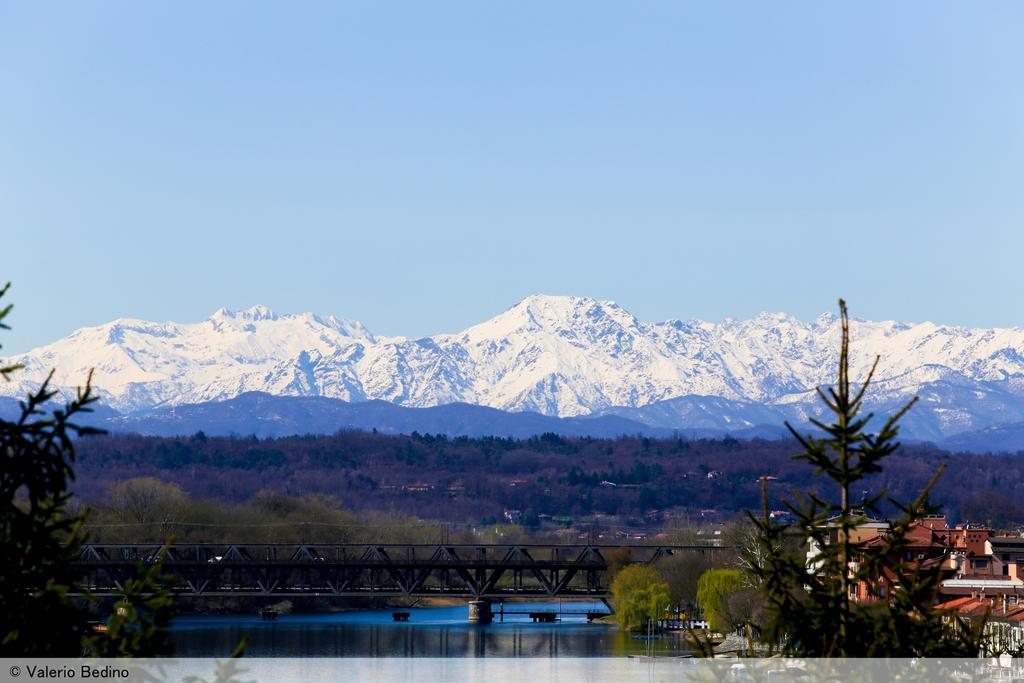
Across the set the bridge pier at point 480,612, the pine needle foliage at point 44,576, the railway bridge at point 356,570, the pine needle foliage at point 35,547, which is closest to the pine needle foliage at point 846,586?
the pine needle foliage at point 44,576

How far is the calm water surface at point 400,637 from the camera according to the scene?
360 feet

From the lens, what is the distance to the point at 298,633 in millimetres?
130375

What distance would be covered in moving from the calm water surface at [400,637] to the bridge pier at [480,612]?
127cm

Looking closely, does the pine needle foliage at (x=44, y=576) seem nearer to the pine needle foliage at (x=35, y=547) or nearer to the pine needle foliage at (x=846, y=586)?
the pine needle foliage at (x=35, y=547)

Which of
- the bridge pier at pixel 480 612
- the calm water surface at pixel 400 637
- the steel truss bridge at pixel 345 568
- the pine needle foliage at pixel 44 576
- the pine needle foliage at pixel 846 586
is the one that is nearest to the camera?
the pine needle foliage at pixel 44 576

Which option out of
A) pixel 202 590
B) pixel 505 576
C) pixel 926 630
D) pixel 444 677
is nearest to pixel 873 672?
pixel 926 630

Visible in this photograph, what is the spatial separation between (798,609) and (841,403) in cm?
207

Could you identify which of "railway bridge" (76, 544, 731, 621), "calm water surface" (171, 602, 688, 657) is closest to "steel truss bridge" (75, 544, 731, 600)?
"railway bridge" (76, 544, 731, 621)

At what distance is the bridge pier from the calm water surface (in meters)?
1.27

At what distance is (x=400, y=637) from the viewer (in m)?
127

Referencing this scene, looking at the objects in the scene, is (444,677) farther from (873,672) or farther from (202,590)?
(873,672)

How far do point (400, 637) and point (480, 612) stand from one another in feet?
88.1

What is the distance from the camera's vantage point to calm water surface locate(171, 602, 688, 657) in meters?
110

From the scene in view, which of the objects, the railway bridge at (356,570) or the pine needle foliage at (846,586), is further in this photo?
the railway bridge at (356,570)
